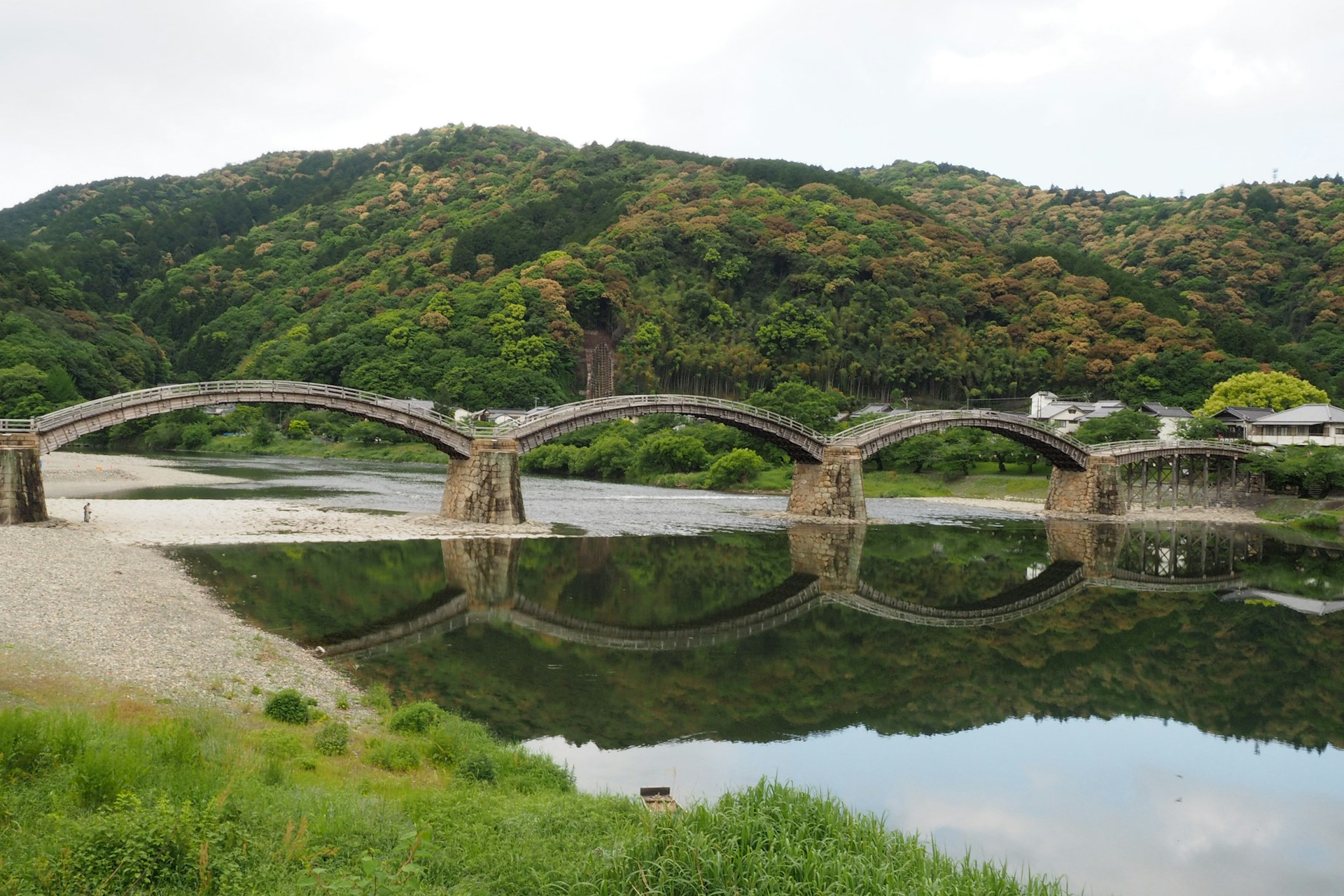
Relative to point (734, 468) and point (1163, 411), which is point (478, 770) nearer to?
point (734, 468)

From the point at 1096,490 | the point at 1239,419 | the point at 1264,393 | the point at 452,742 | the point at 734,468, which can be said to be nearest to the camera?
the point at 452,742

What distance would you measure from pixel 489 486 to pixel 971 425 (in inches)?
1140

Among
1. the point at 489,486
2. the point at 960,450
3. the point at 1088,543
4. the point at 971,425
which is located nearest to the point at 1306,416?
the point at 960,450

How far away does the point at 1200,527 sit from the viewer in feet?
173

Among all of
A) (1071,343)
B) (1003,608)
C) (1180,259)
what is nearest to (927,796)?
(1003,608)

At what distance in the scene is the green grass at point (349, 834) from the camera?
666 centimetres

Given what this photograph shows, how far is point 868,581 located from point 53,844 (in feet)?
88.0

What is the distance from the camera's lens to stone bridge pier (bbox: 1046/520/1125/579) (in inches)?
1436

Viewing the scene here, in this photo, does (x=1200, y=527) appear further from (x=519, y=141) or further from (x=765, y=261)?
(x=519, y=141)

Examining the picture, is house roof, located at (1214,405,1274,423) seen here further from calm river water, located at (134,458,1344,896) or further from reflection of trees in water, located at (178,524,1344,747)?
reflection of trees in water, located at (178,524,1344,747)

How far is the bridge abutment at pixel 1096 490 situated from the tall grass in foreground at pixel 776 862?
50.8 meters

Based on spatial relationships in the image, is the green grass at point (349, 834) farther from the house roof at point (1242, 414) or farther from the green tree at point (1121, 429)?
the house roof at point (1242, 414)

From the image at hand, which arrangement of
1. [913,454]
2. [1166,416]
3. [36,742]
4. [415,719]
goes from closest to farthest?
[36,742], [415,719], [913,454], [1166,416]

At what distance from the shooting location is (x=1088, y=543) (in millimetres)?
43469
